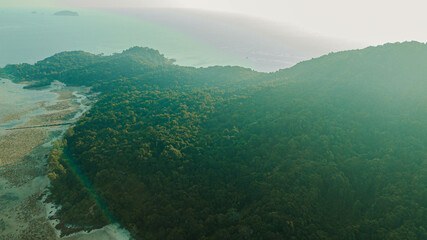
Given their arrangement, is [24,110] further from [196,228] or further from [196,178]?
[196,228]

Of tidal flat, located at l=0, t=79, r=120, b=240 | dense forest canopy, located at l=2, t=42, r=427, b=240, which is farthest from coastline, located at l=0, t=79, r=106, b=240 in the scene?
dense forest canopy, located at l=2, t=42, r=427, b=240

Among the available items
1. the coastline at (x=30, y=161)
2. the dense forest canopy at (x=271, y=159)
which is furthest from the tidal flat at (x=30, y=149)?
the dense forest canopy at (x=271, y=159)

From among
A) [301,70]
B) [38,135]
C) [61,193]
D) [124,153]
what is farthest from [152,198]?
[301,70]

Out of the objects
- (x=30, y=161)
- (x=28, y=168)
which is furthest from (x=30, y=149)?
(x=28, y=168)

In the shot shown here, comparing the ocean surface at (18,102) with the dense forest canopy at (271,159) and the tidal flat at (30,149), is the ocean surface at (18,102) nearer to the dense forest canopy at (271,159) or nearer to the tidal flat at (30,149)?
the tidal flat at (30,149)

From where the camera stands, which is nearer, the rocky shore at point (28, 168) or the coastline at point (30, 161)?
the rocky shore at point (28, 168)

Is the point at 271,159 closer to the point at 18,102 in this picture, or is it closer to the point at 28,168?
the point at 28,168

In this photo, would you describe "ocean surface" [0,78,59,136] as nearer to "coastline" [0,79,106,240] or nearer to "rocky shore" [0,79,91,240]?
"coastline" [0,79,106,240]

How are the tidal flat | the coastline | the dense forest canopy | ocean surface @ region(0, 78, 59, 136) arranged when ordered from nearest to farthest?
the dense forest canopy → the tidal flat → the coastline → ocean surface @ region(0, 78, 59, 136)
